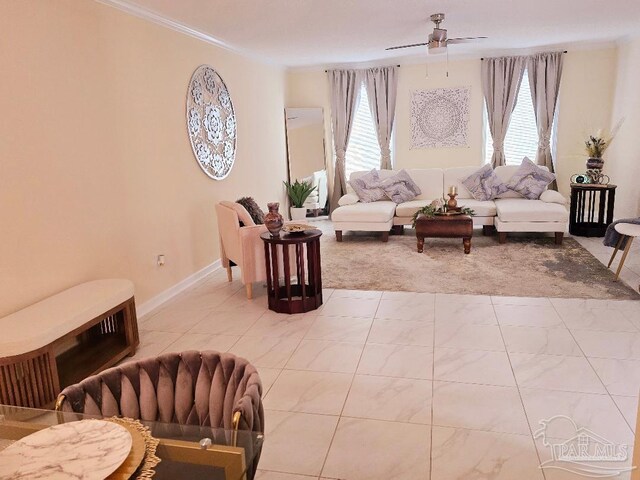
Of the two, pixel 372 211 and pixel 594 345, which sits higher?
pixel 372 211

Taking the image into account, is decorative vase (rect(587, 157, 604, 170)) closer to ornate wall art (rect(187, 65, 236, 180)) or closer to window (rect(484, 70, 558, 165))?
window (rect(484, 70, 558, 165))

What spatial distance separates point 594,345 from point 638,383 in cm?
51

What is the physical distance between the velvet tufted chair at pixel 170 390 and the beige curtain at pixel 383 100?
6.69 metres

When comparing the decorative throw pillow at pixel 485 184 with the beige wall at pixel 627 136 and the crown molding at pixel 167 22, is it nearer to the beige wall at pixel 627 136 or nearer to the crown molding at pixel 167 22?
the beige wall at pixel 627 136

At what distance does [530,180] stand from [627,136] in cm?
133

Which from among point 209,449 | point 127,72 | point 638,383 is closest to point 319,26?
point 127,72

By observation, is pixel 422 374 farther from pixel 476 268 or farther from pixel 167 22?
pixel 167 22

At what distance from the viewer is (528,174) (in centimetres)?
658

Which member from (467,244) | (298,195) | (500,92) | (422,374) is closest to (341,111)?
(298,195)

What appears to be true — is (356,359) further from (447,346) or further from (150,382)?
(150,382)

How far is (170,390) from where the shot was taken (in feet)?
5.03

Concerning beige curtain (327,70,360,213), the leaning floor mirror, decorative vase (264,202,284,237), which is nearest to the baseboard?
decorative vase (264,202,284,237)

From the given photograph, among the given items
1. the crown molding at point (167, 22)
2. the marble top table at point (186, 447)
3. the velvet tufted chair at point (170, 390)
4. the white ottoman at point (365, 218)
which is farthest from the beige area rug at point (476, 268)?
the marble top table at point (186, 447)

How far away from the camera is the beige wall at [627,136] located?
19.8ft
